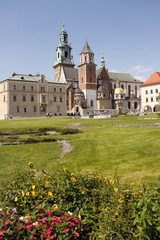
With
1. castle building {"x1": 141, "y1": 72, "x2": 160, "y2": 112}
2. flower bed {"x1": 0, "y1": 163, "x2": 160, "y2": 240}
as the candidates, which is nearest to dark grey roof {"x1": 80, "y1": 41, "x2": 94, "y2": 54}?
castle building {"x1": 141, "y1": 72, "x2": 160, "y2": 112}

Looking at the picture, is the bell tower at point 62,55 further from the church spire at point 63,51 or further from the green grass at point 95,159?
the green grass at point 95,159

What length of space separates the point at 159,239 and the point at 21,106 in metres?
66.9

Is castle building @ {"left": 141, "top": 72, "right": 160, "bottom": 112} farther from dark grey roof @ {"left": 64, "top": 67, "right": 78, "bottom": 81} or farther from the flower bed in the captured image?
the flower bed

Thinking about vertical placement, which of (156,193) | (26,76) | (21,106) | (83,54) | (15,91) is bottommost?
(156,193)

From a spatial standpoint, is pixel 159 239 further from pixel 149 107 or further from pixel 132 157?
pixel 149 107

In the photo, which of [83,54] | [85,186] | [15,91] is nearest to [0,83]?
[15,91]

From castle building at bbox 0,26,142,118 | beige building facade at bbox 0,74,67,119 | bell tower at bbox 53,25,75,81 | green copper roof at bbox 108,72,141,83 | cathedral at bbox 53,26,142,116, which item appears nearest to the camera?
beige building facade at bbox 0,74,67,119

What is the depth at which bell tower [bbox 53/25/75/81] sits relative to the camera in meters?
93.0

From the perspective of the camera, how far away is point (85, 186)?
5336 mm

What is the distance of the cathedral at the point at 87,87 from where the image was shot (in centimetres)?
7754

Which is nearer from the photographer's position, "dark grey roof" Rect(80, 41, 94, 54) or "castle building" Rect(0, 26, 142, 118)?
"castle building" Rect(0, 26, 142, 118)

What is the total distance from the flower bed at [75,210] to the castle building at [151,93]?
69099mm

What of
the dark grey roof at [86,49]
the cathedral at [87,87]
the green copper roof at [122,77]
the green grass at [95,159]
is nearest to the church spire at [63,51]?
the cathedral at [87,87]

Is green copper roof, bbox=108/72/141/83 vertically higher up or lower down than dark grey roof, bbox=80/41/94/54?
lower down
